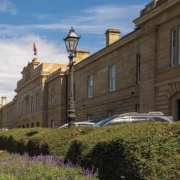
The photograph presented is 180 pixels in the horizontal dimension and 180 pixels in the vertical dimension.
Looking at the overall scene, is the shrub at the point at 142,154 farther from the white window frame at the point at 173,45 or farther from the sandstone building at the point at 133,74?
the white window frame at the point at 173,45

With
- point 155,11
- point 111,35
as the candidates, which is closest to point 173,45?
point 155,11

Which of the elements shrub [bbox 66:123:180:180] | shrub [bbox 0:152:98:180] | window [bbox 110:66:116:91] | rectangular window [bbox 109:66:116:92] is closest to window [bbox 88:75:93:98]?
rectangular window [bbox 109:66:116:92]

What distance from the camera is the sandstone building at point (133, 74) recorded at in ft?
82.6

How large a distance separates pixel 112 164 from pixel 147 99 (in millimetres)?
20502

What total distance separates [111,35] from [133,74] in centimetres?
1241

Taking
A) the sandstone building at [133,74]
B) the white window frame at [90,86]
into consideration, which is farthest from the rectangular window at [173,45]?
the white window frame at [90,86]

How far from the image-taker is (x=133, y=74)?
103 feet

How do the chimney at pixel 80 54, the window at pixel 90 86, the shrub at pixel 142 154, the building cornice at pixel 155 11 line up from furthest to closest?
the chimney at pixel 80 54
the window at pixel 90 86
the building cornice at pixel 155 11
the shrub at pixel 142 154

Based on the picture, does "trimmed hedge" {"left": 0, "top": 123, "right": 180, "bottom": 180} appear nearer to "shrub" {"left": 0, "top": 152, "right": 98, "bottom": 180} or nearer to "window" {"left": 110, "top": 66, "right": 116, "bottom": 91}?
"shrub" {"left": 0, "top": 152, "right": 98, "bottom": 180}

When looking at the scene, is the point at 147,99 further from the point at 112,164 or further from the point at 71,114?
the point at 112,164

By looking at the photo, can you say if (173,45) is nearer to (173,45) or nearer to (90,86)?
(173,45)

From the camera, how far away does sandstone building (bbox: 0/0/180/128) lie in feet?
82.6

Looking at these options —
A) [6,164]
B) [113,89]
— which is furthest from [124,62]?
[6,164]

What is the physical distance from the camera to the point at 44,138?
12219 mm
